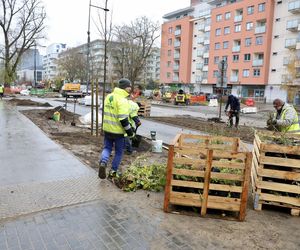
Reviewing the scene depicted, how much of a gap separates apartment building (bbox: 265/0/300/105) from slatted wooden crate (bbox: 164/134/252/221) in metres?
45.6

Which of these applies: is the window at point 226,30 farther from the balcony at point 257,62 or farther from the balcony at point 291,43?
the balcony at point 291,43

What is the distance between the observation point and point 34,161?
6543 mm

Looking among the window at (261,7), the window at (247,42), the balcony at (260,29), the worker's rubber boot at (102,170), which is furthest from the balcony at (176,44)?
the worker's rubber boot at (102,170)

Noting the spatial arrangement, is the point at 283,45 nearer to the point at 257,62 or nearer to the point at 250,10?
the point at 257,62

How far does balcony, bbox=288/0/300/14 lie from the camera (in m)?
47.5

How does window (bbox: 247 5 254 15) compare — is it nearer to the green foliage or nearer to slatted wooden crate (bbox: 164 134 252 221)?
the green foliage

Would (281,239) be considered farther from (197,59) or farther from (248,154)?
(197,59)

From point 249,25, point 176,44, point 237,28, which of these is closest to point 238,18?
point 237,28

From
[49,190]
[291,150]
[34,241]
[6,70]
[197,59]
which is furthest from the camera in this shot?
[197,59]

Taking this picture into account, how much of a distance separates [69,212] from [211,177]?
195 cm

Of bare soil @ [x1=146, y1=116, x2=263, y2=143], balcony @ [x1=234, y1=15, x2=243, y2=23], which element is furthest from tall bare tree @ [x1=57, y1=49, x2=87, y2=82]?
bare soil @ [x1=146, y1=116, x2=263, y2=143]

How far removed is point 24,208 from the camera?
4.09m

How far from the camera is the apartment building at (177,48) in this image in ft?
233

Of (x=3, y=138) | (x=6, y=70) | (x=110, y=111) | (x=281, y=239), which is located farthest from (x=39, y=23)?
(x=281, y=239)
